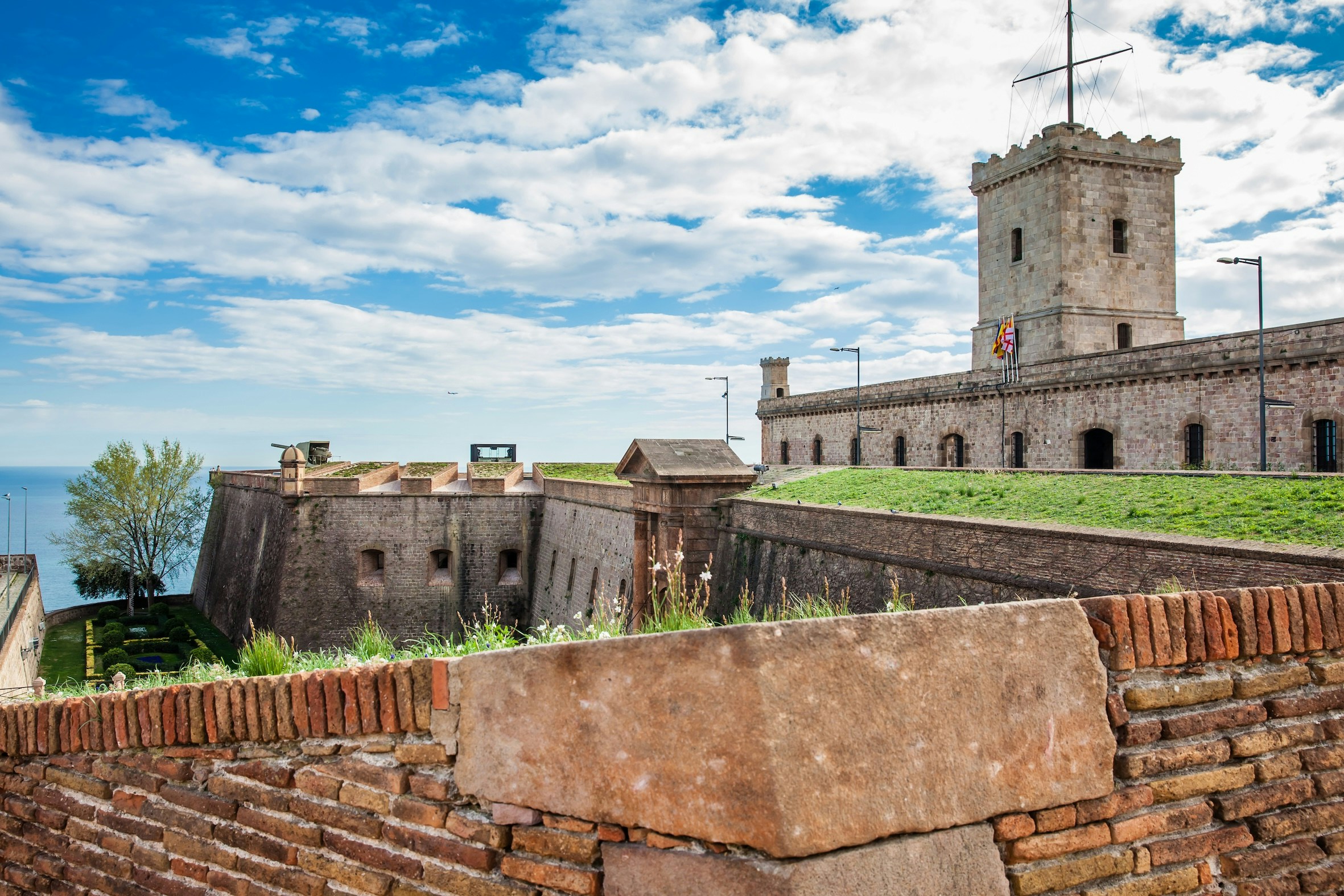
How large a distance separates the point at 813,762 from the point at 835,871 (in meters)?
0.35

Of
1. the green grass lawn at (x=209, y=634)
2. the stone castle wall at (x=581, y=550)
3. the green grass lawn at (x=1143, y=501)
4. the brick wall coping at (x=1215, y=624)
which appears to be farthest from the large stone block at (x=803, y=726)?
the green grass lawn at (x=209, y=634)

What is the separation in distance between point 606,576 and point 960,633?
64.4ft

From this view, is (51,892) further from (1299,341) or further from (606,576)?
(1299,341)

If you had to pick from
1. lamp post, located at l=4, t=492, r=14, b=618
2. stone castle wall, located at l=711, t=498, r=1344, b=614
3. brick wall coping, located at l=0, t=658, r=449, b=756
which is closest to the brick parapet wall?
brick wall coping, located at l=0, t=658, r=449, b=756

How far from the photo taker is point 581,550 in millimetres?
25484

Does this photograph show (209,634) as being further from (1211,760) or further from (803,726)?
(1211,760)

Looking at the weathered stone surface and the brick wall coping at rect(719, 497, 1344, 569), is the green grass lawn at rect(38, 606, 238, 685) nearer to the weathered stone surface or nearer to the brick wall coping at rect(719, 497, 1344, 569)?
the brick wall coping at rect(719, 497, 1344, 569)

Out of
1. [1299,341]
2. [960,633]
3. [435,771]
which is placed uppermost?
[1299,341]

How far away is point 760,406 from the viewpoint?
150 feet

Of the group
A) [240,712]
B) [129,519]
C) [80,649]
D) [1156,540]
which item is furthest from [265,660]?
[129,519]

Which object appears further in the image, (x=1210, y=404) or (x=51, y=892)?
(x=1210, y=404)

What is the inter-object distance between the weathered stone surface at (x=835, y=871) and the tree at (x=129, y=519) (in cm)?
4432

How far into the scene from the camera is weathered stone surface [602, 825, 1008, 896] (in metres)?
2.77

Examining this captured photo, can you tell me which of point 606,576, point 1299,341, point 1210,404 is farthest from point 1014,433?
point 606,576
